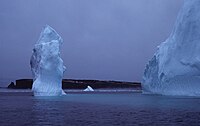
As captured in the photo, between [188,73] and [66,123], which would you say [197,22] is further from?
[66,123]

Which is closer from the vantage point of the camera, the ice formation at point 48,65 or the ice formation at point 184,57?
the ice formation at point 184,57

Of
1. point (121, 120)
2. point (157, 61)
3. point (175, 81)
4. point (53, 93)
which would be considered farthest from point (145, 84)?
point (121, 120)

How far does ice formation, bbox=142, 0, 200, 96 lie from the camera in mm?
29438

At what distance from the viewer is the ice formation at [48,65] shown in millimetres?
33469

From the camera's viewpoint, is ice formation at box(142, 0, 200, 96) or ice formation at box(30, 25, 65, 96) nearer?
ice formation at box(142, 0, 200, 96)

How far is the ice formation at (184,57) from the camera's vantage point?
96.6ft

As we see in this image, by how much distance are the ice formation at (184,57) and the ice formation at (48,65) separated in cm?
1101

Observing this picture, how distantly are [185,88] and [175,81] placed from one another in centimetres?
139

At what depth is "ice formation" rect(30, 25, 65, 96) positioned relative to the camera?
33469mm

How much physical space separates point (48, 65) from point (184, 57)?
13.7 m

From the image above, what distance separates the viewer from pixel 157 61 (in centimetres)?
3597

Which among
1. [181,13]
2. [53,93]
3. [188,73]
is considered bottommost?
[53,93]

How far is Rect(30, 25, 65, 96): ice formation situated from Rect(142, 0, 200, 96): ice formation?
11.0 metres

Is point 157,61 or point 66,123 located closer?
point 66,123
